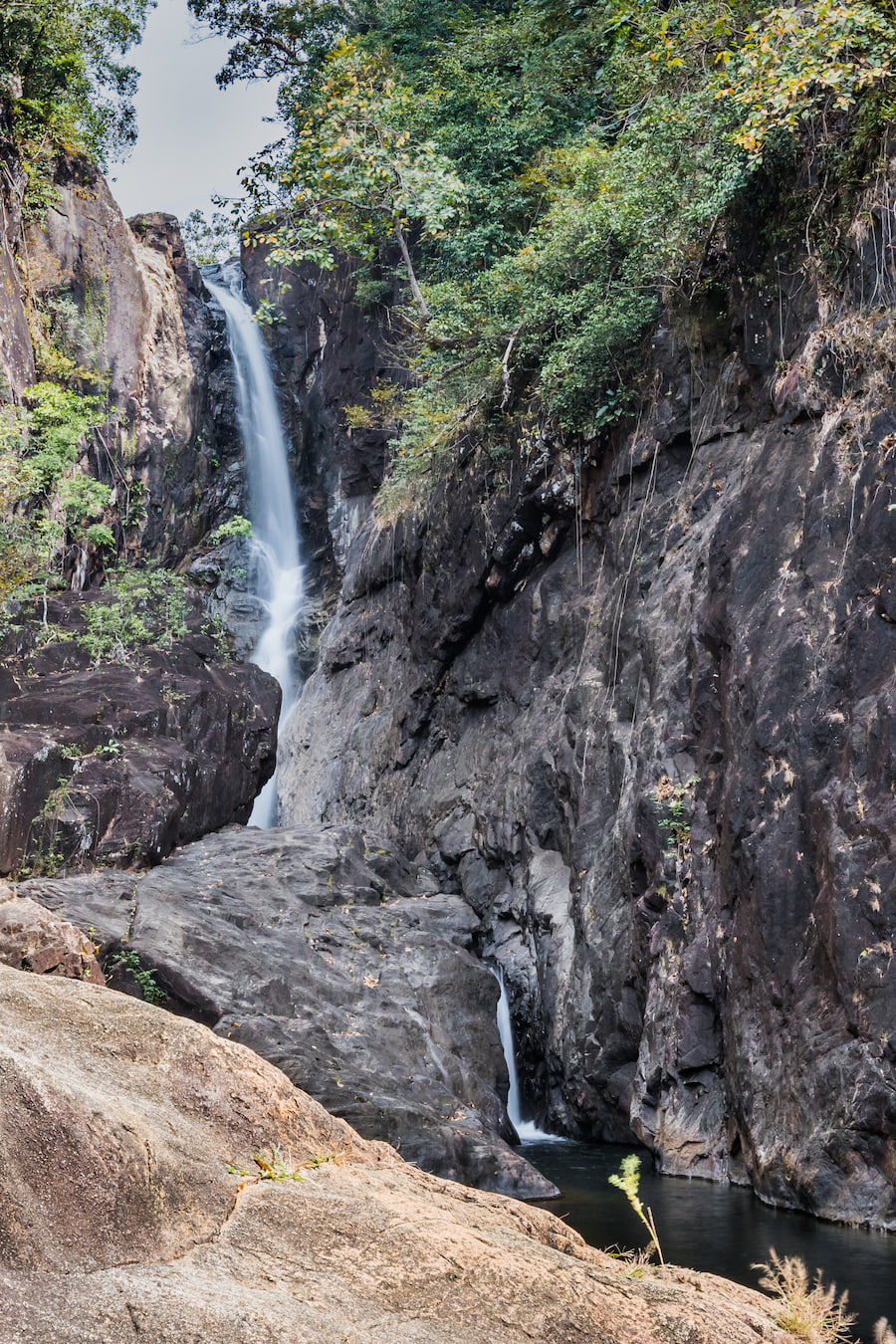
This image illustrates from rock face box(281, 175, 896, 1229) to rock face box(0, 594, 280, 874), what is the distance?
4.08 metres

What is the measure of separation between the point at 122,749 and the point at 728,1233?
11.9 metres

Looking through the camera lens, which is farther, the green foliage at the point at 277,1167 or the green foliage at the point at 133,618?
the green foliage at the point at 133,618

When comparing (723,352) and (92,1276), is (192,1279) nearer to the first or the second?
(92,1276)

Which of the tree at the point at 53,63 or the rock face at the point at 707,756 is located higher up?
the tree at the point at 53,63

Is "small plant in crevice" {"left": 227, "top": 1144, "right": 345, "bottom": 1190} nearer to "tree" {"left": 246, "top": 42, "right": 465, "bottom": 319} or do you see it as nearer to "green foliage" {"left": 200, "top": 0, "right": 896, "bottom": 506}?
"green foliage" {"left": 200, "top": 0, "right": 896, "bottom": 506}

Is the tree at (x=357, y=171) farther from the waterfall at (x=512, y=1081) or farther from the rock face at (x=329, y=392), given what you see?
the waterfall at (x=512, y=1081)

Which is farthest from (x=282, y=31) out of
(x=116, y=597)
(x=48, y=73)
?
(x=116, y=597)

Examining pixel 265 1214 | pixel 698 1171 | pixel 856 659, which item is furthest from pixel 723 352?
pixel 265 1214

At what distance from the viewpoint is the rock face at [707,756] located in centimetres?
934

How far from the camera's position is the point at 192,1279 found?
11.4 feet

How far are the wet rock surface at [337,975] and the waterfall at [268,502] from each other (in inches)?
510

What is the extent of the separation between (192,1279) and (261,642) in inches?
1051

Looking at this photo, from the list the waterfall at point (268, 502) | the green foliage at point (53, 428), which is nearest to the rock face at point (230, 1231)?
the green foliage at point (53, 428)

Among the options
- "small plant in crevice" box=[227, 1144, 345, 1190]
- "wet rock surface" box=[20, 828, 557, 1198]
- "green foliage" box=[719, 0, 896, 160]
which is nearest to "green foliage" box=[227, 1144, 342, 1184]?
"small plant in crevice" box=[227, 1144, 345, 1190]
